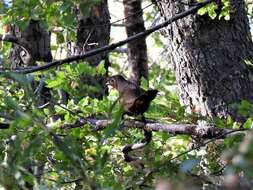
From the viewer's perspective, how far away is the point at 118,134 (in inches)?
93.6

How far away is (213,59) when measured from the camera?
113 inches

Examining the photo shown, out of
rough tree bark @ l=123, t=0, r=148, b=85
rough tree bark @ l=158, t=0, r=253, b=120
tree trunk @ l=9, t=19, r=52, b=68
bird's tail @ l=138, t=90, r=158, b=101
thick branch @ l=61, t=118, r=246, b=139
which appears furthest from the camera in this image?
rough tree bark @ l=123, t=0, r=148, b=85

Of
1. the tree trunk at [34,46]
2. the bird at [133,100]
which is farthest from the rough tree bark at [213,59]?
the tree trunk at [34,46]

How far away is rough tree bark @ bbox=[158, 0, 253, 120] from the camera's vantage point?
2.84 metres

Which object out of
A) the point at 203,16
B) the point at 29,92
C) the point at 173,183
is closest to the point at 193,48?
the point at 203,16

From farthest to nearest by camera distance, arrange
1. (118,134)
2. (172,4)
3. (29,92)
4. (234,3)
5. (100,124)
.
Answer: (172,4), (234,3), (118,134), (100,124), (29,92)

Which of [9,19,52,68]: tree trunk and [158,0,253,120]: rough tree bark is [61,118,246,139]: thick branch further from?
[9,19,52,68]: tree trunk

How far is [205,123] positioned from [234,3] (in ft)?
2.91

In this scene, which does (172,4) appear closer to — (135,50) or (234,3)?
(234,3)

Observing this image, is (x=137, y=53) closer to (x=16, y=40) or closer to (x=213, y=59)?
(x=16, y=40)

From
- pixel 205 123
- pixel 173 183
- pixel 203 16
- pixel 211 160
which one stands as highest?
pixel 203 16

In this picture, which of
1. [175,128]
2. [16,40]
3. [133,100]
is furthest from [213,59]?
[16,40]

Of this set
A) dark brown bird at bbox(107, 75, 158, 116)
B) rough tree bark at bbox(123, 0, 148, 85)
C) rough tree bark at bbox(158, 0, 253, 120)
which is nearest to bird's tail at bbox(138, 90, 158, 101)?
dark brown bird at bbox(107, 75, 158, 116)

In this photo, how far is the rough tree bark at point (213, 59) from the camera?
9.33ft
